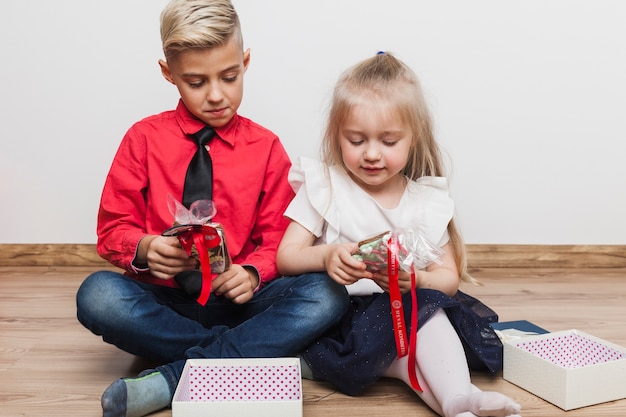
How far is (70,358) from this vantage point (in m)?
1.59

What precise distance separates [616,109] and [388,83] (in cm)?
107

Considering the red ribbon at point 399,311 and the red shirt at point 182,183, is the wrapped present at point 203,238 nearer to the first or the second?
the red shirt at point 182,183

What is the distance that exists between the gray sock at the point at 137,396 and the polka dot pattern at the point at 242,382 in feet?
0.17

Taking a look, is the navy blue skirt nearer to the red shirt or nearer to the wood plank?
the red shirt

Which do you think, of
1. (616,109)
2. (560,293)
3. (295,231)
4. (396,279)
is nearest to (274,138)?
(295,231)

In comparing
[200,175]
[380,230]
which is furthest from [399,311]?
[200,175]

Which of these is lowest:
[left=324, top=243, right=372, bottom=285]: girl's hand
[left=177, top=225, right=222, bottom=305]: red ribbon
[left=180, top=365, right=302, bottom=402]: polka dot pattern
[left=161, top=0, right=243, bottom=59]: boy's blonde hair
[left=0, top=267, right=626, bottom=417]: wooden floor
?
[left=0, top=267, right=626, bottom=417]: wooden floor

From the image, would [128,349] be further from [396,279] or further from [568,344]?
[568,344]

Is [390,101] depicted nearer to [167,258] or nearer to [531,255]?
[167,258]

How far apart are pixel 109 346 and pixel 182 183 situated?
1.24 ft

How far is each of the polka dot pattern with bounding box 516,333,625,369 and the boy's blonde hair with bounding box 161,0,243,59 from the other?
766mm

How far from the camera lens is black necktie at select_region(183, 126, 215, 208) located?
156 cm

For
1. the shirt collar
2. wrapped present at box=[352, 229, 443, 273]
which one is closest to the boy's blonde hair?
the shirt collar

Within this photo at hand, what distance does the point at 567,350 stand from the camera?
59.9 inches
